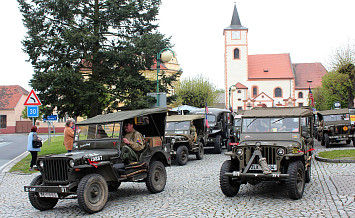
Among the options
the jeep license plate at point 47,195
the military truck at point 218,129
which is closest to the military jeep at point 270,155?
the jeep license plate at point 47,195

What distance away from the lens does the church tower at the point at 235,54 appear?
298 feet

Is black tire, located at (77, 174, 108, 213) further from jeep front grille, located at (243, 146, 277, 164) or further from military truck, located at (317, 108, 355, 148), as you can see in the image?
military truck, located at (317, 108, 355, 148)

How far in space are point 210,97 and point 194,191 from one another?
155 feet

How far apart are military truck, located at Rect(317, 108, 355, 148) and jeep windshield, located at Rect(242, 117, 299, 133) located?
1239 cm

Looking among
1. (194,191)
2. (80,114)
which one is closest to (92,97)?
(80,114)

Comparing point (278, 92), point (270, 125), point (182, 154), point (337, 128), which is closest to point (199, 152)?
point (182, 154)

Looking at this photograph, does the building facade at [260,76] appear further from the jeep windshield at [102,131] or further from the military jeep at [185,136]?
the jeep windshield at [102,131]

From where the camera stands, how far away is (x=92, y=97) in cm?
2031

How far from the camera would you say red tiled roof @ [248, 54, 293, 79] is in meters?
93.1

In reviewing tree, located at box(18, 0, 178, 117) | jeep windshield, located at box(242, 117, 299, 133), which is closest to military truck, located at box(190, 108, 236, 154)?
tree, located at box(18, 0, 178, 117)

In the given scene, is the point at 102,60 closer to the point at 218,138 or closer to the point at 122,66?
the point at 122,66

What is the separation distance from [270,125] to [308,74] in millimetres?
92351

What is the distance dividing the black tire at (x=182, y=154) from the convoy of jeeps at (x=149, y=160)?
4833mm

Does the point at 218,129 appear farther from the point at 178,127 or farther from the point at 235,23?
the point at 235,23
